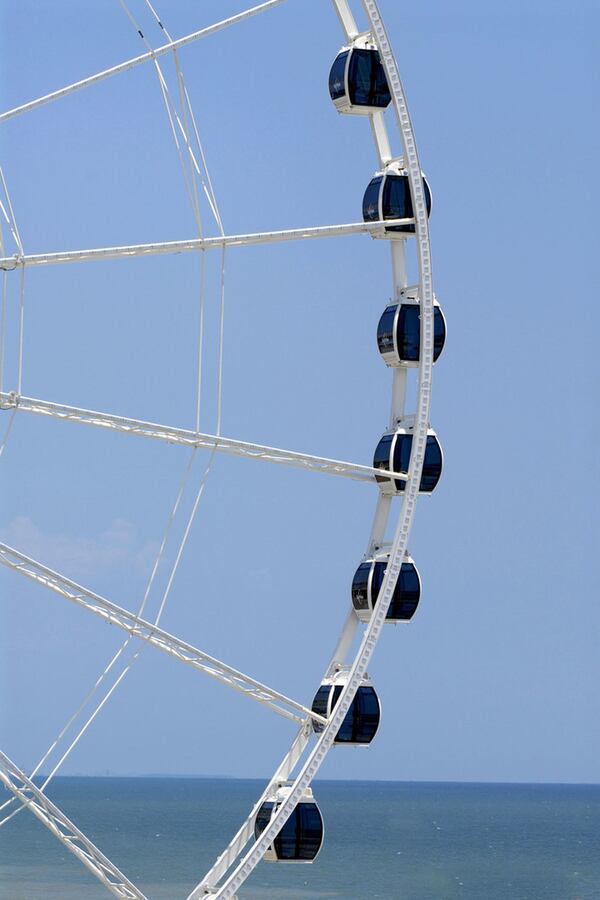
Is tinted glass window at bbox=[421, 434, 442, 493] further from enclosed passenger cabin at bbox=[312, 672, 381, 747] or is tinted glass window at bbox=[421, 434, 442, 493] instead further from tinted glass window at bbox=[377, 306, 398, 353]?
enclosed passenger cabin at bbox=[312, 672, 381, 747]

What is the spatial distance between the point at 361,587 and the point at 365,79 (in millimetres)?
6930

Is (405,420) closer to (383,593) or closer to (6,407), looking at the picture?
(383,593)

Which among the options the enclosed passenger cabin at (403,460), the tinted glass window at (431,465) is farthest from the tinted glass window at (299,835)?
the tinted glass window at (431,465)

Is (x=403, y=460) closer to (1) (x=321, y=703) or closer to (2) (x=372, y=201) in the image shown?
(1) (x=321, y=703)

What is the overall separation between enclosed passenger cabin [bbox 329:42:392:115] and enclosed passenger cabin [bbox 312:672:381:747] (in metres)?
7.78

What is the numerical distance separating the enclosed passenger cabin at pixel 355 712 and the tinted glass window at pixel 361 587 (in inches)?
38.1

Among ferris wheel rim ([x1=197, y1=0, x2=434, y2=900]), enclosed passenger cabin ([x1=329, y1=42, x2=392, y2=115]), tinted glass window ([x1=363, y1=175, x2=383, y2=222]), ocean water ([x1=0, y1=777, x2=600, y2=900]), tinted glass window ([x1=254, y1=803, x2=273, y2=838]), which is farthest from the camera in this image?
ocean water ([x1=0, y1=777, x2=600, y2=900])

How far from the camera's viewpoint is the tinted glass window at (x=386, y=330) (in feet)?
92.1

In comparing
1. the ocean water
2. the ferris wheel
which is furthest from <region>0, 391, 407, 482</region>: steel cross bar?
the ocean water

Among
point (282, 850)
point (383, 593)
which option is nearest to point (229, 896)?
point (282, 850)

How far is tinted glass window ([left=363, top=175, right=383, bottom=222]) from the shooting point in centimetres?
2830

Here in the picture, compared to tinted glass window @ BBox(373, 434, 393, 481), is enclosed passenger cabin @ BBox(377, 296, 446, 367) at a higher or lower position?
higher

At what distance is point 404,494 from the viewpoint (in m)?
27.9

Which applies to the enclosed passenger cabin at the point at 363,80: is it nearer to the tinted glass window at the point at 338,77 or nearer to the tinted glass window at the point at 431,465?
the tinted glass window at the point at 338,77
